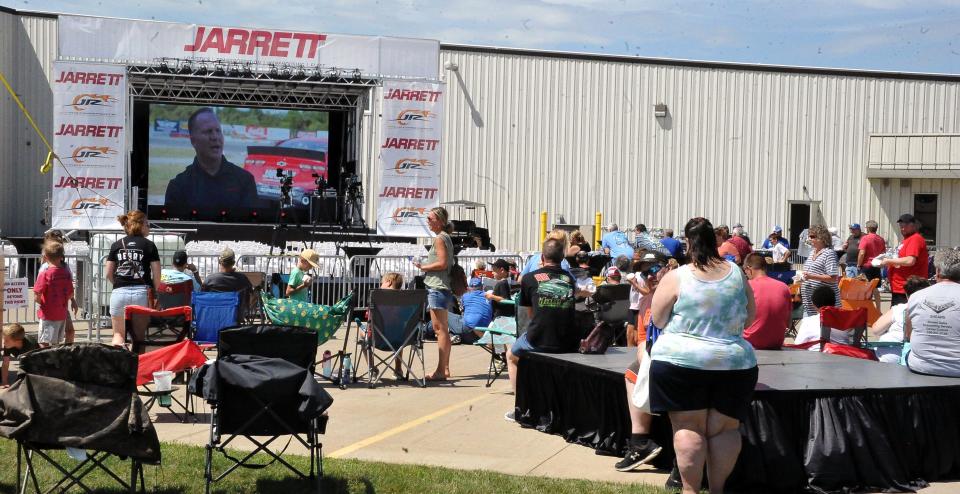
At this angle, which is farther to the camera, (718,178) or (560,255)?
(718,178)

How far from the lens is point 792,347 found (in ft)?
29.1

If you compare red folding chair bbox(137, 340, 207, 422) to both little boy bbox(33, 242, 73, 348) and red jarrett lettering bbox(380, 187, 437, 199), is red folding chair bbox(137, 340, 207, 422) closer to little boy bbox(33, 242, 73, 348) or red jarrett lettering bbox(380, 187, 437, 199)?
little boy bbox(33, 242, 73, 348)

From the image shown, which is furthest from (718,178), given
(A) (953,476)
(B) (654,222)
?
(A) (953,476)

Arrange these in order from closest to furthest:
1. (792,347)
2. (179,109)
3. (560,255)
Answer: (560,255) → (792,347) → (179,109)

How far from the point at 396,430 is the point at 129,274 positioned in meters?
2.97

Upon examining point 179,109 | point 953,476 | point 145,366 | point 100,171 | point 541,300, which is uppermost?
point 179,109

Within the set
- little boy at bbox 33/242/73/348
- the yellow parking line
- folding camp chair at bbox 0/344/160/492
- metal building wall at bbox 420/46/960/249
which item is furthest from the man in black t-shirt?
metal building wall at bbox 420/46/960/249

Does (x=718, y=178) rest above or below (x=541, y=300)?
above

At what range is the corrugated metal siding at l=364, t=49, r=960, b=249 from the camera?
2942 centimetres

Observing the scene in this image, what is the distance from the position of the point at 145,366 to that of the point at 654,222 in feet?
79.0

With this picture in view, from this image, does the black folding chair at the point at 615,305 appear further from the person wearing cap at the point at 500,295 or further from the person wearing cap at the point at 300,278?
the person wearing cap at the point at 300,278

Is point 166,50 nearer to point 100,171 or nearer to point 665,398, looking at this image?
point 100,171

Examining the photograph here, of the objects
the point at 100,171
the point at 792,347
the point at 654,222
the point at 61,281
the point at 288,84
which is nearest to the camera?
the point at 792,347

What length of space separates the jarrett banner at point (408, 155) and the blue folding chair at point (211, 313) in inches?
419
